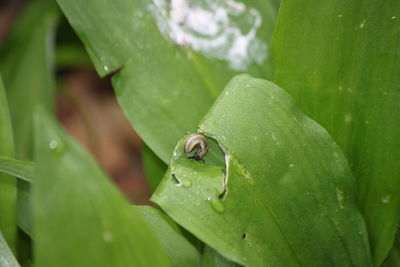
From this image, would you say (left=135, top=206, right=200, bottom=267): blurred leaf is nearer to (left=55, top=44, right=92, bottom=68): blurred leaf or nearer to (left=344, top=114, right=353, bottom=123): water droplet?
(left=344, top=114, right=353, bottom=123): water droplet

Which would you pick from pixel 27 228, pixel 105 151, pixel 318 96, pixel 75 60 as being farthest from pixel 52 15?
pixel 318 96

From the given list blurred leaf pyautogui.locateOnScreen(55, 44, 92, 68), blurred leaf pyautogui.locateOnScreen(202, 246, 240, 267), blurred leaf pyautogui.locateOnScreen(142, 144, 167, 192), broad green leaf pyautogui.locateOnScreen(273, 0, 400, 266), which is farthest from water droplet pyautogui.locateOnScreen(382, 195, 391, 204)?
blurred leaf pyautogui.locateOnScreen(55, 44, 92, 68)

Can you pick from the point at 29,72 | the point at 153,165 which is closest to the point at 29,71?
the point at 29,72

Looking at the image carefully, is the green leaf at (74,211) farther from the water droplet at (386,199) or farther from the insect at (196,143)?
the water droplet at (386,199)

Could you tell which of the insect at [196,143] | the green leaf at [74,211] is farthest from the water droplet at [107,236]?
the insect at [196,143]

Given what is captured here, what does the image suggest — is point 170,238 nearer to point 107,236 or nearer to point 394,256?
point 107,236

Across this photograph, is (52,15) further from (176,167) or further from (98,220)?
(98,220)
